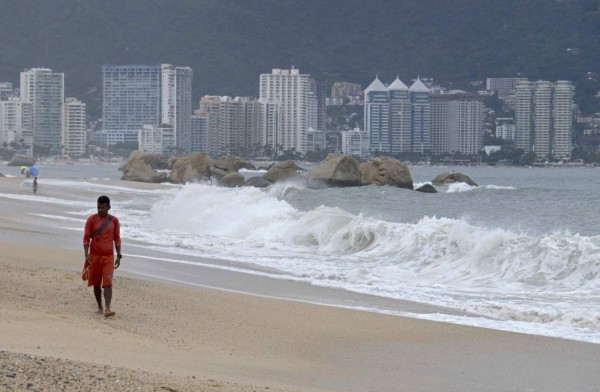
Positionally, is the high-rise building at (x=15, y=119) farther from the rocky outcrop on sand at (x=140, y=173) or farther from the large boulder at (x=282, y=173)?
the large boulder at (x=282, y=173)

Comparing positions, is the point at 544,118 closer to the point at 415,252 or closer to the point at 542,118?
the point at 542,118

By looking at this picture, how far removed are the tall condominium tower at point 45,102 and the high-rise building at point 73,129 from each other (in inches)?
66.2

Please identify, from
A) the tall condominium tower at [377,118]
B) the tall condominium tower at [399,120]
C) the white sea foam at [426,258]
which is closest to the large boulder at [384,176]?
the white sea foam at [426,258]

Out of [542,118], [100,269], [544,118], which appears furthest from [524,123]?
[100,269]

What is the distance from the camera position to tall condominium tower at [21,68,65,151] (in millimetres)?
182750

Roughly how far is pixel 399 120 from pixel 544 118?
3146cm

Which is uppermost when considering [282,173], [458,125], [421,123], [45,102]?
[45,102]

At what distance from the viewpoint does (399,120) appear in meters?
190

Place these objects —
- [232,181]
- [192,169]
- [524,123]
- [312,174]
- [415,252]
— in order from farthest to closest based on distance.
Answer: [524,123]
[192,169]
[232,181]
[312,174]
[415,252]

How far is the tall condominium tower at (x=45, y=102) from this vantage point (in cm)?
18275

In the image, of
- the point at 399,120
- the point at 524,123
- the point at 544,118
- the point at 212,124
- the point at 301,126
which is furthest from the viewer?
the point at 399,120

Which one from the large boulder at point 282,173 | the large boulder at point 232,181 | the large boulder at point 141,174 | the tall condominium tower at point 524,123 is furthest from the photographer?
the tall condominium tower at point 524,123

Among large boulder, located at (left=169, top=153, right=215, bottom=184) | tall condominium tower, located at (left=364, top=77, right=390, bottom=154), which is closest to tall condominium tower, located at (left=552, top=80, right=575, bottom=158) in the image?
tall condominium tower, located at (left=364, top=77, right=390, bottom=154)

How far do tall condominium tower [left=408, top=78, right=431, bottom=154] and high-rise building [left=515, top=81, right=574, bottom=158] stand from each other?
1558 cm
